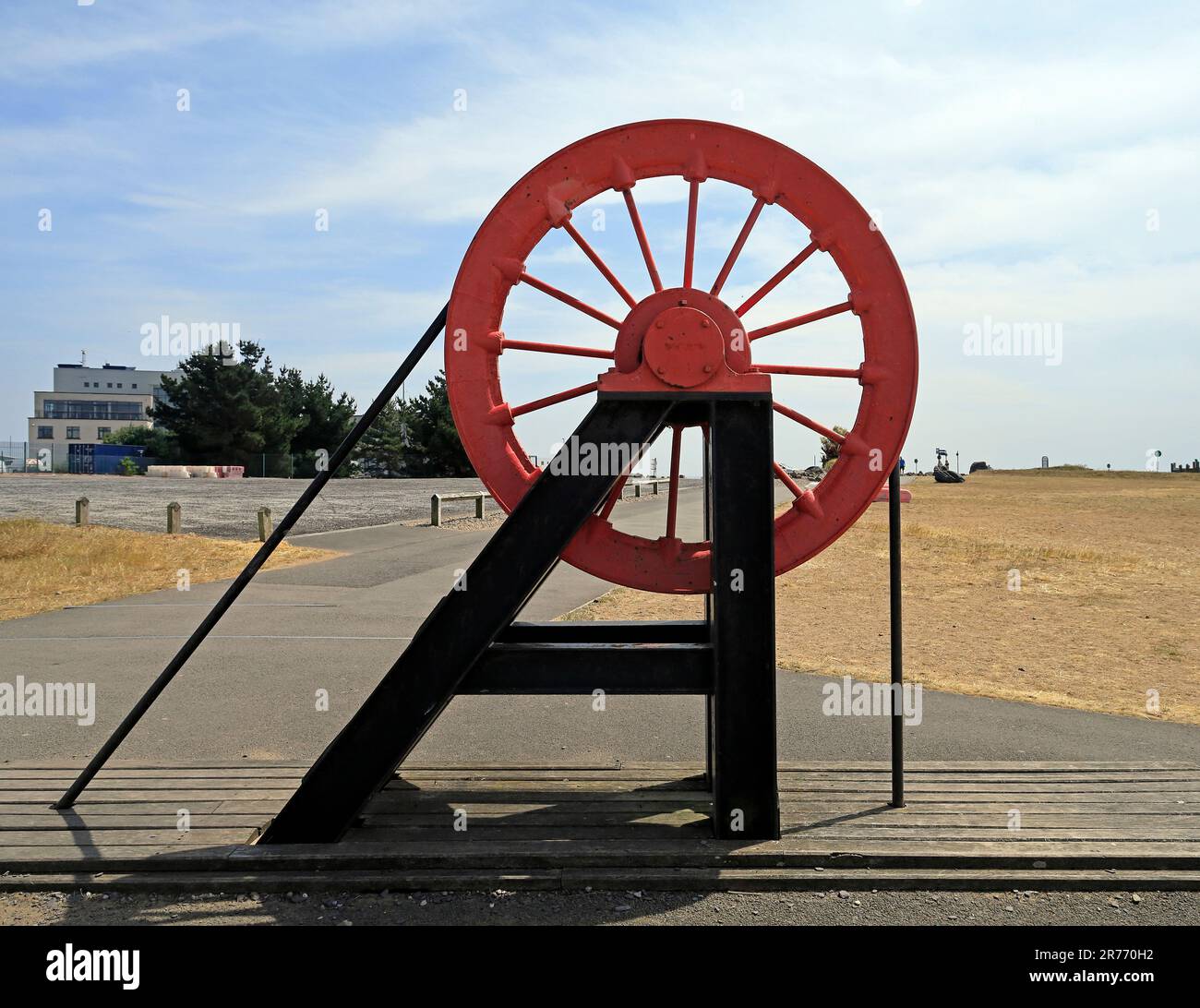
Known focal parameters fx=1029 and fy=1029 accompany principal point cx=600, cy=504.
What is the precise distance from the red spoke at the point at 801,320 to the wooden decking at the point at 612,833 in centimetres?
240

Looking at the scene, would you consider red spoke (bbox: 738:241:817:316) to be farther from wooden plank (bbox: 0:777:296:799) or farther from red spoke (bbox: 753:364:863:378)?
wooden plank (bbox: 0:777:296:799)

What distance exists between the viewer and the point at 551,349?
18.1 feet

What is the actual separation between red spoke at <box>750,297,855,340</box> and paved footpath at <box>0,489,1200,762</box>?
8.74 ft

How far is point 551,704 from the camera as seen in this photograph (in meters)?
7.94

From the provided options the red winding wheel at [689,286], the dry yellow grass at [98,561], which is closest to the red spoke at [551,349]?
the red winding wheel at [689,286]

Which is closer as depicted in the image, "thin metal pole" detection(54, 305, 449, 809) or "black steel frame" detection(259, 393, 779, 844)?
"black steel frame" detection(259, 393, 779, 844)

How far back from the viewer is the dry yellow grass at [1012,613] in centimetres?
921

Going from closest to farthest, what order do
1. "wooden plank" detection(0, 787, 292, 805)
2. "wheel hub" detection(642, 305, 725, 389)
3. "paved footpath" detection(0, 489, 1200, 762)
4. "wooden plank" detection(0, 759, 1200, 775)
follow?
"wheel hub" detection(642, 305, 725, 389)
"wooden plank" detection(0, 787, 292, 805)
"wooden plank" detection(0, 759, 1200, 775)
"paved footpath" detection(0, 489, 1200, 762)

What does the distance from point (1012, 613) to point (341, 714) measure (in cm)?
914

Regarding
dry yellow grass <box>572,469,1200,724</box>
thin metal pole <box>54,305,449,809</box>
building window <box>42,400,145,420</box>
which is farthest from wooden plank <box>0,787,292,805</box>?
building window <box>42,400,145,420</box>

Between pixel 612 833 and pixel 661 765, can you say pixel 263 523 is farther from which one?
pixel 612 833

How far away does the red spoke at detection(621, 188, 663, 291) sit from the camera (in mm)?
5406

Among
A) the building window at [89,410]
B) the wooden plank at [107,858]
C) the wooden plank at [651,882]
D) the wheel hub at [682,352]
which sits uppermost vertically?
the building window at [89,410]

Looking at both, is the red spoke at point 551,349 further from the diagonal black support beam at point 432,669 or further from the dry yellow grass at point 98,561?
the dry yellow grass at point 98,561
